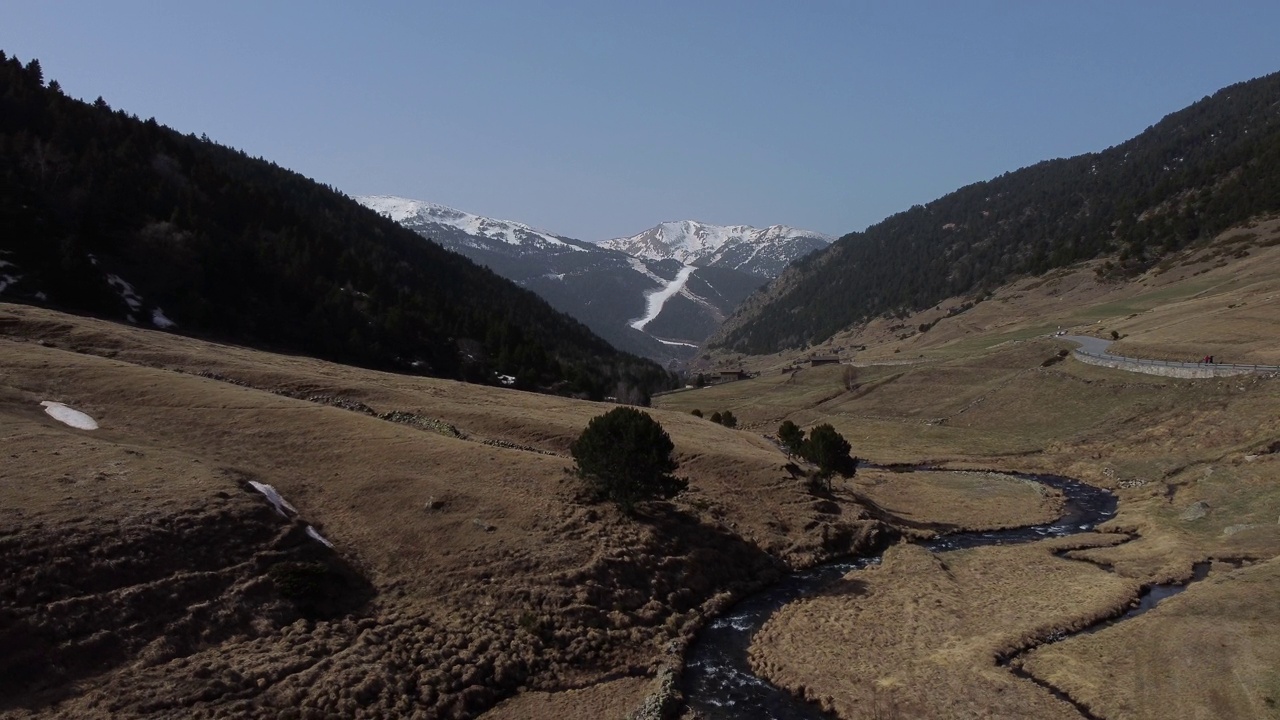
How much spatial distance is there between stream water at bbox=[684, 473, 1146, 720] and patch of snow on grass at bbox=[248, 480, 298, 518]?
1939 cm

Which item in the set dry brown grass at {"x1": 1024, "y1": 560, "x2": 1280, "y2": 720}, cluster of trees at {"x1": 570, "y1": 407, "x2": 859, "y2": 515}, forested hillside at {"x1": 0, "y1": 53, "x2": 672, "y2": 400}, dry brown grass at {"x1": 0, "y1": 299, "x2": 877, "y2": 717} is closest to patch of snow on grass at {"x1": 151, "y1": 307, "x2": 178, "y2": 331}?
forested hillside at {"x1": 0, "y1": 53, "x2": 672, "y2": 400}

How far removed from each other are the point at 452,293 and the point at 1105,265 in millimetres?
166101

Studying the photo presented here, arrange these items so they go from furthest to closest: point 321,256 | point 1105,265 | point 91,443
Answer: point 1105,265
point 321,256
point 91,443

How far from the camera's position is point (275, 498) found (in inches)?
1336

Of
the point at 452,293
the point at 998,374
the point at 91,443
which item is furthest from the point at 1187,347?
the point at 452,293

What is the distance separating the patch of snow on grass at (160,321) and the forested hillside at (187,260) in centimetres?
32

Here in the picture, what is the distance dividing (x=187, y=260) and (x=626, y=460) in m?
84.2

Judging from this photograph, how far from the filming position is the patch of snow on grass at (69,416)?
125 feet

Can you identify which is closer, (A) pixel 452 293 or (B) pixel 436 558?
(B) pixel 436 558

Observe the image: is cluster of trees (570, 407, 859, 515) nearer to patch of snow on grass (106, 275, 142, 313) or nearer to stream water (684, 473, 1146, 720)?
stream water (684, 473, 1146, 720)

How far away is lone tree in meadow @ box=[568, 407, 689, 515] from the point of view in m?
38.9

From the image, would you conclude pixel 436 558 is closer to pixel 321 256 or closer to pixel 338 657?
pixel 338 657

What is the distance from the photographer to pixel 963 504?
57.6 metres

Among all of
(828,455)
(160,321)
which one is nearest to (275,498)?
(828,455)
